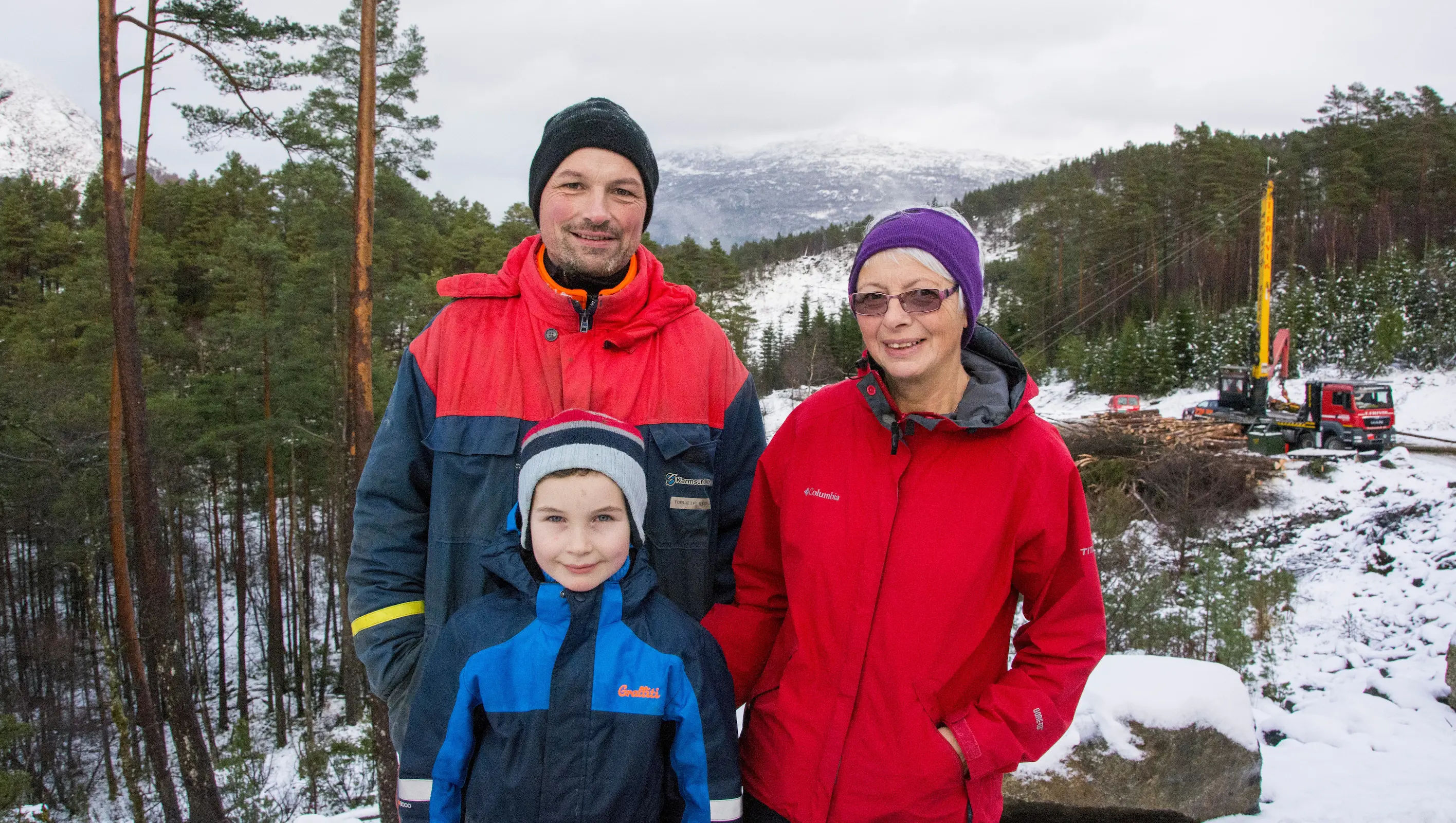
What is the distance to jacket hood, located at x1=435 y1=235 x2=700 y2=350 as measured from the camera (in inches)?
82.4

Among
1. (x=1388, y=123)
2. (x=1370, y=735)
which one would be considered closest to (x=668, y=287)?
(x=1370, y=735)

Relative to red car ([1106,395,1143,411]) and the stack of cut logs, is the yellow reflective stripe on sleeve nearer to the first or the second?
the stack of cut logs

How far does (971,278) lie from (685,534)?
3.35ft

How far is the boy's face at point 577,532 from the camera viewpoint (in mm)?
1824

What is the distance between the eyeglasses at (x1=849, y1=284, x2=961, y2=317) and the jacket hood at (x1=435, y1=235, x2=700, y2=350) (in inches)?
20.2

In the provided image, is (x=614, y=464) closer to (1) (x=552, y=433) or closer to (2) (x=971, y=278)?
(1) (x=552, y=433)

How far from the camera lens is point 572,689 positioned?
5.86 ft

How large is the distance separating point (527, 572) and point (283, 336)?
60.4 ft

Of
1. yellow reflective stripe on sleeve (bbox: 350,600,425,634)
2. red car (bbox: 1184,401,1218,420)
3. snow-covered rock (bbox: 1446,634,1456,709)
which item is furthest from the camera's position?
red car (bbox: 1184,401,1218,420)

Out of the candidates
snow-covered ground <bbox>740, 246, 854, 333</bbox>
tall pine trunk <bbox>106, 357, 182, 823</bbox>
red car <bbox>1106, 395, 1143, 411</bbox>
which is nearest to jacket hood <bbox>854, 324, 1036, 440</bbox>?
tall pine trunk <bbox>106, 357, 182, 823</bbox>

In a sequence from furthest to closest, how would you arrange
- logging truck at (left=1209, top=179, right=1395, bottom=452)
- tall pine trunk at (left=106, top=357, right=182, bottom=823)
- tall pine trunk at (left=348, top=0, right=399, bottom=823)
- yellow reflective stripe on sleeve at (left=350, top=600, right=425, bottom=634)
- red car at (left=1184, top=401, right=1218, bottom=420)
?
red car at (left=1184, top=401, right=1218, bottom=420) → logging truck at (left=1209, top=179, right=1395, bottom=452) → tall pine trunk at (left=106, top=357, right=182, bottom=823) → tall pine trunk at (left=348, top=0, right=399, bottom=823) → yellow reflective stripe on sleeve at (left=350, top=600, right=425, bottom=634)

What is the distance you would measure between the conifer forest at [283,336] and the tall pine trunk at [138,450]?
0.03 m

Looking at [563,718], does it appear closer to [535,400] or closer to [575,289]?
[535,400]

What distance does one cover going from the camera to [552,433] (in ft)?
6.17
